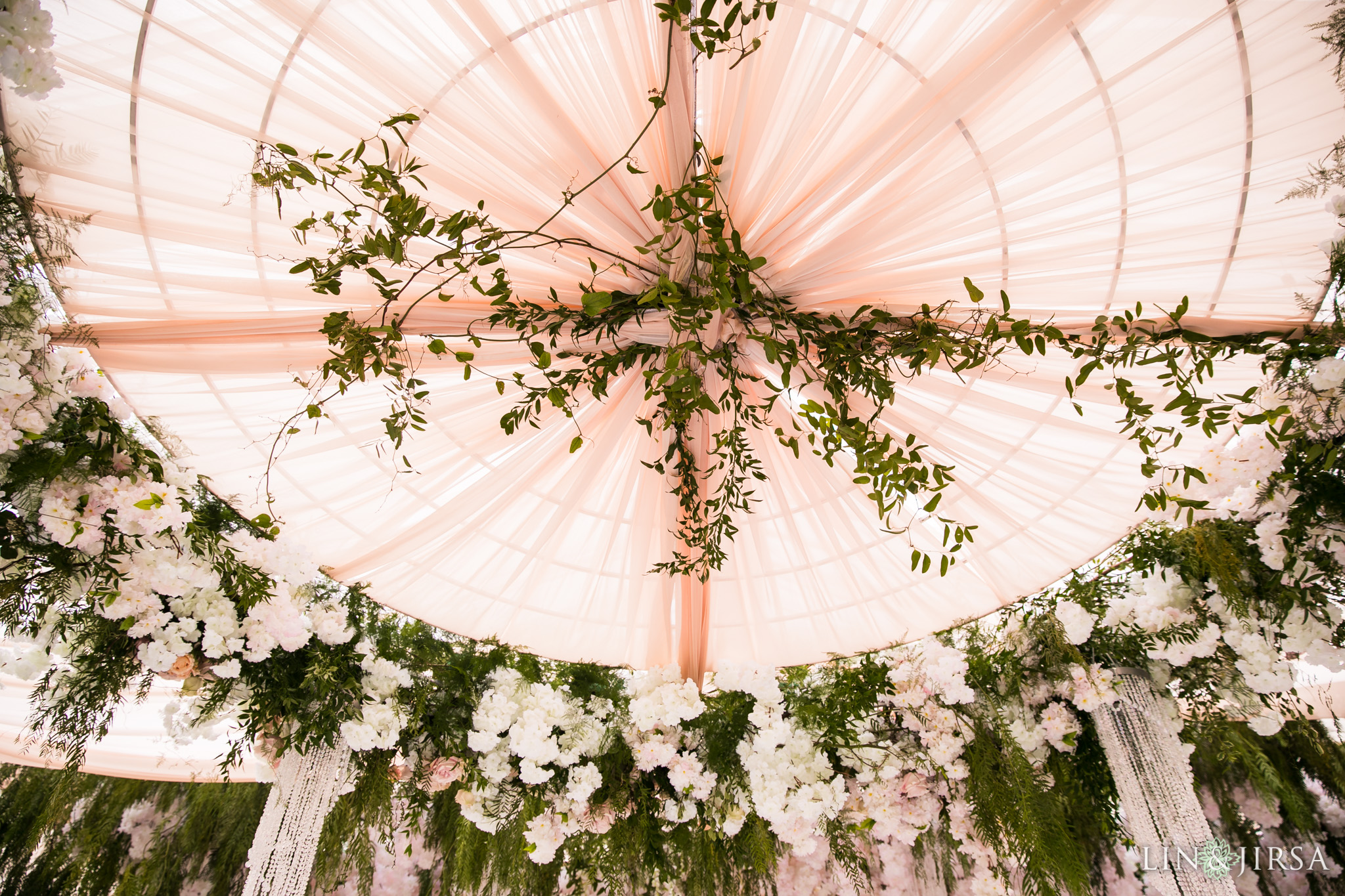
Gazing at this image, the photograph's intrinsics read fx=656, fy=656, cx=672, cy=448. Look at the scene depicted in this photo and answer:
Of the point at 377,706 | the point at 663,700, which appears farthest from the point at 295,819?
the point at 663,700

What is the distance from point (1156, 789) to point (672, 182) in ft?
13.9

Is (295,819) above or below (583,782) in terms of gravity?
below

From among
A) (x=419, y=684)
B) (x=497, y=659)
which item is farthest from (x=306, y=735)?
(x=497, y=659)

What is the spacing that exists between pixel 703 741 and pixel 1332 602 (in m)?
3.34

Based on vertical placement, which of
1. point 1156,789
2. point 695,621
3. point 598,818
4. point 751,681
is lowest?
point 598,818

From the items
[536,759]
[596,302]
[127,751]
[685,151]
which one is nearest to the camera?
[596,302]

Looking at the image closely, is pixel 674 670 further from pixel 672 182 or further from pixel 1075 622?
pixel 672 182

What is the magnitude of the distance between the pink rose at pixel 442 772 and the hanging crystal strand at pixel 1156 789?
3904 mm

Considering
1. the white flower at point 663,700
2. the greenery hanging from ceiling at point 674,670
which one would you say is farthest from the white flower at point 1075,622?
the white flower at point 663,700

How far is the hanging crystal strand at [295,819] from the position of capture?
3.50m

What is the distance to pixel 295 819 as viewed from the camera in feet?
11.9

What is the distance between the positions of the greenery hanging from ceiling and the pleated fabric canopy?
Result: 7.5 inches

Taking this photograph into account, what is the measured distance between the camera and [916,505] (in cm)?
401

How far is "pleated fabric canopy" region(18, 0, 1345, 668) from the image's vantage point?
242 cm
